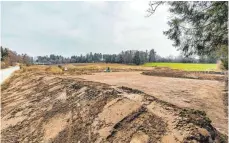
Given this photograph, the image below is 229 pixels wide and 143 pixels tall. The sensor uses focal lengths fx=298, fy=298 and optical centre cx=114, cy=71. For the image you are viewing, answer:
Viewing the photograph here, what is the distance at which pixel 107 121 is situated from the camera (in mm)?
7262

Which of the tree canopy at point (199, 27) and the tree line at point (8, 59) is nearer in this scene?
the tree canopy at point (199, 27)

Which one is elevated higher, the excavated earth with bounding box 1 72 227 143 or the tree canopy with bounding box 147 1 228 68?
the tree canopy with bounding box 147 1 228 68

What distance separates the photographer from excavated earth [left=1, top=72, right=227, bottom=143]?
6188 mm

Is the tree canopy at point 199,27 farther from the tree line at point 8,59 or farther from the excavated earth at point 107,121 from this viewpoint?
the tree line at point 8,59

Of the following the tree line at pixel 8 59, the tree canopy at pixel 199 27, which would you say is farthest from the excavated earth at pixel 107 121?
the tree line at pixel 8 59

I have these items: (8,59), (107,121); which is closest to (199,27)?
(107,121)

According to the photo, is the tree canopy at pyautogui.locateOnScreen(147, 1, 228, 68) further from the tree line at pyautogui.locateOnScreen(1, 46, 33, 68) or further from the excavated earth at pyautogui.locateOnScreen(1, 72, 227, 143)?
the tree line at pyautogui.locateOnScreen(1, 46, 33, 68)

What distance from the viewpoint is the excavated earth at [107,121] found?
6.19 metres

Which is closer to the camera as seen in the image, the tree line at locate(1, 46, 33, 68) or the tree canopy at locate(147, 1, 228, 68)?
the tree canopy at locate(147, 1, 228, 68)

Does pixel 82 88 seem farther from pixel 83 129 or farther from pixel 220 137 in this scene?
pixel 220 137

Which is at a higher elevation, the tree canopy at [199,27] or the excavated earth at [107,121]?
the tree canopy at [199,27]

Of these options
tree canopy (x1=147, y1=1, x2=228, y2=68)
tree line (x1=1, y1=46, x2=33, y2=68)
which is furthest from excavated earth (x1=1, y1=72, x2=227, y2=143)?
tree line (x1=1, y1=46, x2=33, y2=68)

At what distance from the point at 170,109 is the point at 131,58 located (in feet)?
330

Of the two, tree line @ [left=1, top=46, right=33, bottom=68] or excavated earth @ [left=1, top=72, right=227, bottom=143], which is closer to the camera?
excavated earth @ [left=1, top=72, right=227, bottom=143]
